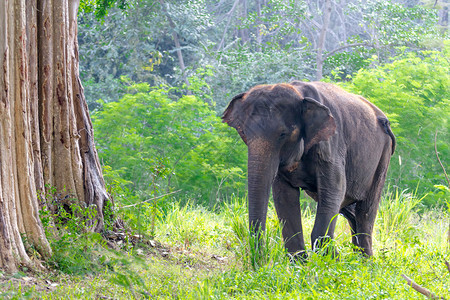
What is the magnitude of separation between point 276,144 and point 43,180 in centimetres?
235

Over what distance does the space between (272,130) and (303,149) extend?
1.81 ft

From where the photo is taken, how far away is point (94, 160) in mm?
→ 6594

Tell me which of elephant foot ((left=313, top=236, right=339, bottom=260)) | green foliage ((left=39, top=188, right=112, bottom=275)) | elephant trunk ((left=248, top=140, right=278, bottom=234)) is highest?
elephant trunk ((left=248, top=140, right=278, bottom=234))

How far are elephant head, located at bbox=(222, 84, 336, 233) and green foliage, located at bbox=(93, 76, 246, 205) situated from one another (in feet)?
23.3

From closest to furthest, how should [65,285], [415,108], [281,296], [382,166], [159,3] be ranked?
[281,296], [65,285], [382,166], [415,108], [159,3]

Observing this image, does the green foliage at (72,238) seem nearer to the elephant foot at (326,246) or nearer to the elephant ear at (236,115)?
the elephant ear at (236,115)

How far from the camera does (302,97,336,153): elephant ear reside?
6.26 metres

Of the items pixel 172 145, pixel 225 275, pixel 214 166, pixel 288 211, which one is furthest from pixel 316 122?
pixel 172 145

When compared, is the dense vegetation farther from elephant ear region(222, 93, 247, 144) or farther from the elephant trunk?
elephant ear region(222, 93, 247, 144)

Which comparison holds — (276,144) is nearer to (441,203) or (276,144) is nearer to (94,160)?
(94,160)

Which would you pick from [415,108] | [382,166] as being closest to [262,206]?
[382,166]

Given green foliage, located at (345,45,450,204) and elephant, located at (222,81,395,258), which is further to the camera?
green foliage, located at (345,45,450,204)

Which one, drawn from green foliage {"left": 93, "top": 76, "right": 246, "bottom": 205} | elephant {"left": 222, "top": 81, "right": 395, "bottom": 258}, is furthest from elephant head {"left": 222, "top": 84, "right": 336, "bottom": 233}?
green foliage {"left": 93, "top": 76, "right": 246, "bottom": 205}

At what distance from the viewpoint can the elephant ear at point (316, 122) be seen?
20.5 ft
